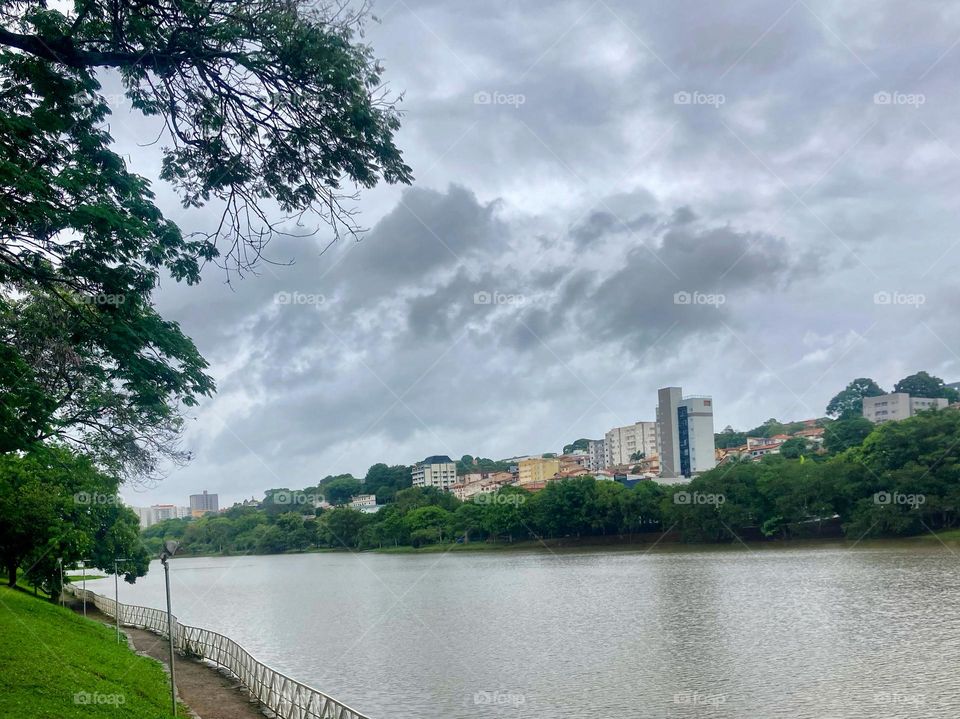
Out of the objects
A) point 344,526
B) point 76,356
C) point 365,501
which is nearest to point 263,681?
point 76,356

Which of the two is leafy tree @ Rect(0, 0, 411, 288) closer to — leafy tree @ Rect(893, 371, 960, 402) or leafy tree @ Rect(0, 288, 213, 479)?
leafy tree @ Rect(0, 288, 213, 479)

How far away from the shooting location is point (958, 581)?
1554 inches

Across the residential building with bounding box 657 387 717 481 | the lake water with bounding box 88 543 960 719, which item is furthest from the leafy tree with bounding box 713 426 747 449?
the lake water with bounding box 88 543 960 719

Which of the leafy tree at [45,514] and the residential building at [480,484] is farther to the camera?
the residential building at [480,484]

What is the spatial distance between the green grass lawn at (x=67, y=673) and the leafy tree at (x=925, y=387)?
13035cm

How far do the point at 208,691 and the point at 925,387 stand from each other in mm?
134513

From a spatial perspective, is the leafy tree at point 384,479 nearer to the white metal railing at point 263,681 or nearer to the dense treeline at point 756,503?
the dense treeline at point 756,503

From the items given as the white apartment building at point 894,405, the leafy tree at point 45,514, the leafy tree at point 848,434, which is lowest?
the leafy tree at point 45,514

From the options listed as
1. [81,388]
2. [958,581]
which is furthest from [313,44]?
[958,581]

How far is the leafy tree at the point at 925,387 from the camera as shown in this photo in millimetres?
133375

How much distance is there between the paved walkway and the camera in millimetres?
18969

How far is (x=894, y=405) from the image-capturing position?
412 feet

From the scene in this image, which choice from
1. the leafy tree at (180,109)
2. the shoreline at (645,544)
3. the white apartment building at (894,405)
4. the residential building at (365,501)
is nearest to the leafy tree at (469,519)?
the shoreline at (645,544)

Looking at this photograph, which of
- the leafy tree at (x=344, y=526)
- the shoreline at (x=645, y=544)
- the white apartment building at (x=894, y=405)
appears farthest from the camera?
the white apartment building at (x=894, y=405)
